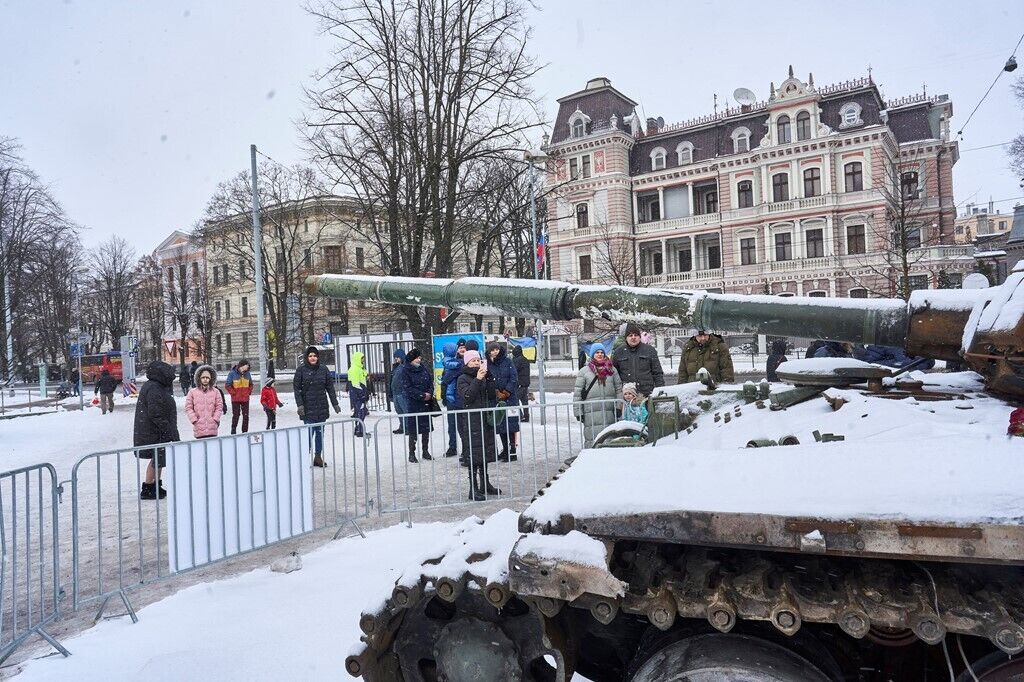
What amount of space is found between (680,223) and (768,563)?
39.8m

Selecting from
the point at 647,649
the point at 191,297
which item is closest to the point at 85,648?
the point at 647,649

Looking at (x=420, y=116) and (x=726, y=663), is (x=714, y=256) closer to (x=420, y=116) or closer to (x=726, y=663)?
(x=420, y=116)

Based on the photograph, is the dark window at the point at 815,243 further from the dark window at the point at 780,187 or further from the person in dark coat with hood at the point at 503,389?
the person in dark coat with hood at the point at 503,389

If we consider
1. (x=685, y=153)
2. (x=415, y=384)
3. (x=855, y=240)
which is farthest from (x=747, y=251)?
(x=415, y=384)

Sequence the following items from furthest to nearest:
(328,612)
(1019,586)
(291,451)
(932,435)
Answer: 1. (291,451)
2. (328,612)
3. (932,435)
4. (1019,586)

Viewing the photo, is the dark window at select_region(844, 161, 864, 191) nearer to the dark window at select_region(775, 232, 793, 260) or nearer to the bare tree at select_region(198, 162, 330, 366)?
the dark window at select_region(775, 232, 793, 260)

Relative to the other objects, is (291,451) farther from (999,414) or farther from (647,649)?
(999,414)

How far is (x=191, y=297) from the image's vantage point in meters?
48.9

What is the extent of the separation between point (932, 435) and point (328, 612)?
3566mm

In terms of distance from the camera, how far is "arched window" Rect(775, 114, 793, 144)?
37.0 metres

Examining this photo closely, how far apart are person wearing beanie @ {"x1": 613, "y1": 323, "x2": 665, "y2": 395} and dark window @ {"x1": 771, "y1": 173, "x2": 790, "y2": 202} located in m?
32.1

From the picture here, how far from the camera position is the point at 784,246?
37.6 metres

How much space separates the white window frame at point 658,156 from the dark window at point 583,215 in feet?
14.3

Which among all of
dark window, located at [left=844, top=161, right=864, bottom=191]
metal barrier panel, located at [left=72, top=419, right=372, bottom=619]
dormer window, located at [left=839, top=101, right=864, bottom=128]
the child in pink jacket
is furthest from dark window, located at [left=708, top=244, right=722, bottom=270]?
metal barrier panel, located at [left=72, top=419, right=372, bottom=619]
